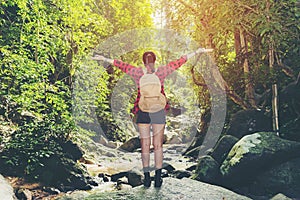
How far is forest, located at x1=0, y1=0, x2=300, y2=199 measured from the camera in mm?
5840

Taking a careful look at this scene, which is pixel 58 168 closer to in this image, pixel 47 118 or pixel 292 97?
pixel 47 118

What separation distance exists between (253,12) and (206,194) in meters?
3.57

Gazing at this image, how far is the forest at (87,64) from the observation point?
19.2 feet

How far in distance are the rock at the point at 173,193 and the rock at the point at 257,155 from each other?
1744mm

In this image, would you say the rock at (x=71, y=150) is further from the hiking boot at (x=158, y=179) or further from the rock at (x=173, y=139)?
the rock at (x=173, y=139)

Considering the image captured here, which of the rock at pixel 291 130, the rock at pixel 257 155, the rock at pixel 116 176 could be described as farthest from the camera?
the rock at pixel 116 176

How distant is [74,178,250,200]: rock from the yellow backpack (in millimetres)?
1024

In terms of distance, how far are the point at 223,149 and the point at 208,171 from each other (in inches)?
39.8

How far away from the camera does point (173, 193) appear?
3.84 metres

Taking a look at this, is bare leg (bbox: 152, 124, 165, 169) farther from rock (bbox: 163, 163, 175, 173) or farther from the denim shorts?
rock (bbox: 163, 163, 175, 173)

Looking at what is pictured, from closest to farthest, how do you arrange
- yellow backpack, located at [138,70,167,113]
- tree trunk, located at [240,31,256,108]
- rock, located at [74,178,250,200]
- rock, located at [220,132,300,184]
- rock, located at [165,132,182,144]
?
yellow backpack, located at [138,70,167,113] → rock, located at [74,178,250,200] → rock, located at [220,132,300,184] → tree trunk, located at [240,31,256,108] → rock, located at [165,132,182,144]

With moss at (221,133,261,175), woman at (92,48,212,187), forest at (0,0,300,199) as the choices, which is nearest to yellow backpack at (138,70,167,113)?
woman at (92,48,212,187)

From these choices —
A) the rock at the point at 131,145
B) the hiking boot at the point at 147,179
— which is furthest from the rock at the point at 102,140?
Answer: the hiking boot at the point at 147,179

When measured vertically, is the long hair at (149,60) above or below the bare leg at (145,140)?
above
